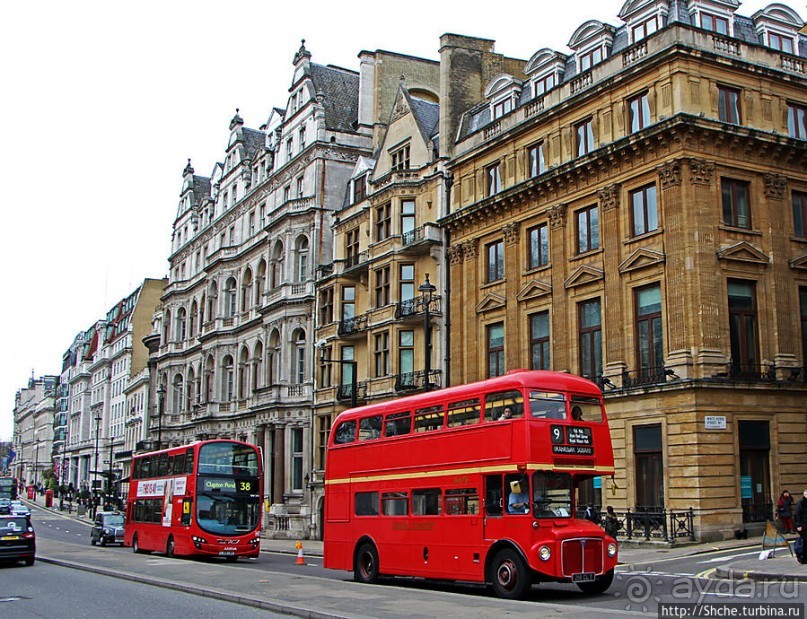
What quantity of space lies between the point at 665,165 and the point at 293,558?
1951 centimetres

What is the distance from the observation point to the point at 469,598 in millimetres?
16859

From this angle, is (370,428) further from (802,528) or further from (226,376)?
(226,376)

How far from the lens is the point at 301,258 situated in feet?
176

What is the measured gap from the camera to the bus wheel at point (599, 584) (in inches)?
687

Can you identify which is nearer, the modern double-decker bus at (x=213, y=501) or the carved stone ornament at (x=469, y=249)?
the modern double-decker bus at (x=213, y=501)

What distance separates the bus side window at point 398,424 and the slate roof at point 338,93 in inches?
1365

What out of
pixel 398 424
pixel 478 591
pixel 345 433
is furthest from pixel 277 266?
pixel 478 591

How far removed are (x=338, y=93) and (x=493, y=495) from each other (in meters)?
42.8

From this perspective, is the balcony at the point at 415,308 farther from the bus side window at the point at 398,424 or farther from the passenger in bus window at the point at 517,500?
the passenger in bus window at the point at 517,500

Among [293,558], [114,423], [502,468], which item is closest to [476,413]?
[502,468]

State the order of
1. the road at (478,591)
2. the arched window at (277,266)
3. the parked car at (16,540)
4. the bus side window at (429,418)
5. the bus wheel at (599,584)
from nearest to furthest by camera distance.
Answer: the road at (478,591), the bus wheel at (599,584), the bus side window at (429,418), the parked car at (16,540), the arched window at (277,266)

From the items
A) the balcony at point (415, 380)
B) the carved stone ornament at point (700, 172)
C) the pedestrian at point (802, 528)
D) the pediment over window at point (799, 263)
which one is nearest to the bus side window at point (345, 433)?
the pedestrian at point (802, 528)

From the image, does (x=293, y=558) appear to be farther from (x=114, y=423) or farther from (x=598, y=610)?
(x=114, y=423)

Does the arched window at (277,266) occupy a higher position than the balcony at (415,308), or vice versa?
the arched window at (277,266)
